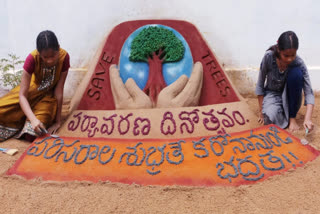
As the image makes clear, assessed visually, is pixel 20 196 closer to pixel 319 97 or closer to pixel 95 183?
pixel 95 183

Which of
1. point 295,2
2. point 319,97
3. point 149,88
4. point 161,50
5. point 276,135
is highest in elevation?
point 295,2

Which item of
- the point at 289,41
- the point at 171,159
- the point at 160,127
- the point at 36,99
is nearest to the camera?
the point at 171,159

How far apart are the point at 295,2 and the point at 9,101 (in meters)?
3.50

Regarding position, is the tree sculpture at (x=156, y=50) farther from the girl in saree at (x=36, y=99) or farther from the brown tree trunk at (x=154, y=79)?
the girl in saree at (x=36, y=99)

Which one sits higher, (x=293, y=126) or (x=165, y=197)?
(x=165, y=197)

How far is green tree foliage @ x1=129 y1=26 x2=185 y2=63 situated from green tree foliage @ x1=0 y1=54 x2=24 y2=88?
69.8 inches

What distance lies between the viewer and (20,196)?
171 centimetres

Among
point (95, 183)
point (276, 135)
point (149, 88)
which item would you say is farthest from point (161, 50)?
point (95, 183)

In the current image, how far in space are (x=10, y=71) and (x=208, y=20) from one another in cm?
279

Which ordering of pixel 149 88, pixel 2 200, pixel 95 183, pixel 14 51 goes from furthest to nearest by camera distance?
pixel 14 51
pixel 149 88
pixel 95 183
pixel 2 200

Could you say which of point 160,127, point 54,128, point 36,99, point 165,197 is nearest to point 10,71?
point 36,99

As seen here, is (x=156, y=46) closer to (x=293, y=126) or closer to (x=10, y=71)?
(x=293, y=126)

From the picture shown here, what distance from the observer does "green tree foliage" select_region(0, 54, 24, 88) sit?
3.71 metres

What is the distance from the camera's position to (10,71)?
12.7 feet
